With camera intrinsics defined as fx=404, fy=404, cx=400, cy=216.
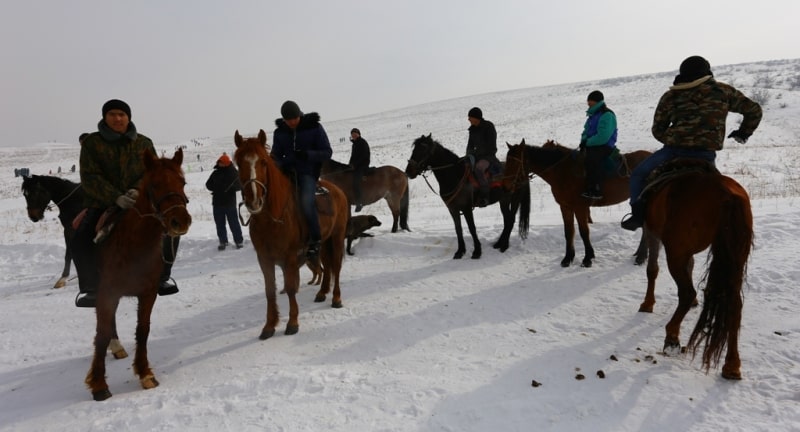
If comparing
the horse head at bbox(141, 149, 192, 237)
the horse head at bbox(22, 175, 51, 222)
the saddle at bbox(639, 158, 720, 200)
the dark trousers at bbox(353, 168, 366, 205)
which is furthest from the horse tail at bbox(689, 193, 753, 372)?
the horse head at bbox(22, 175, 51, 222)

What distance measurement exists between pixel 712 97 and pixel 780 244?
12.8 feet

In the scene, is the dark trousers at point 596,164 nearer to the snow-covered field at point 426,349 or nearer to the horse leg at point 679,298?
the snow-covered field at point 426,349

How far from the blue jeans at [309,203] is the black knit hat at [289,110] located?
0.82 meters

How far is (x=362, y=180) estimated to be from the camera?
441 inches

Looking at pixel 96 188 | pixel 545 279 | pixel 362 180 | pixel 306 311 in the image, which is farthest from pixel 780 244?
pixel 96 188

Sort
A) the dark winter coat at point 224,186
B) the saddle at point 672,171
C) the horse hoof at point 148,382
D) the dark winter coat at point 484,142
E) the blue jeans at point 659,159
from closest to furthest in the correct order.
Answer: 1. the horse hoof at point 148,382
2. the saddle at point 672,171
3. the blue jeans at point 659,159
4. the dark winter coat at point 484,142
5. the dark winter coat at point 224,186

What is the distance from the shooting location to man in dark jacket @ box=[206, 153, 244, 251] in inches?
393

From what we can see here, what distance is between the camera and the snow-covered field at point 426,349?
126 inches

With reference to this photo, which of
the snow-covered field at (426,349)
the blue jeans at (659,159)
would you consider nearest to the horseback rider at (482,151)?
the snow-covered field at (426,349)

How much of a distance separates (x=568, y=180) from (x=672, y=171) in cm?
293

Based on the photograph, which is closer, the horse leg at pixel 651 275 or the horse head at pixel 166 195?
the horse head at pixel 166 195

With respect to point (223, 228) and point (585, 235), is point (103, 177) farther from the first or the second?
point (585, 235)

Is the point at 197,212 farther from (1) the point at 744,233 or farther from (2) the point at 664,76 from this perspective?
(2) the point at 664,76

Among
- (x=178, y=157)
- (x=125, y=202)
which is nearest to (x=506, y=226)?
(x=178, y=157)
